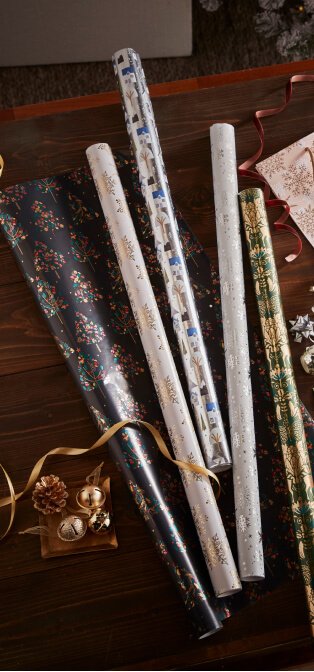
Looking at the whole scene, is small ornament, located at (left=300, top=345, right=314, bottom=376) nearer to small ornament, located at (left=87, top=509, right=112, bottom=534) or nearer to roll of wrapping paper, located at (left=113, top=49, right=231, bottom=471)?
roll of wrapping paper, located at (left=113, top=49, right=231, bottom=471)

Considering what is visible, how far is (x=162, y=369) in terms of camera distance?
100 centimetres

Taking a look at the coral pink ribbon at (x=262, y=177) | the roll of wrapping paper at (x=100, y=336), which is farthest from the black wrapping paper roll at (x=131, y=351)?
the coral pink ribbon at (x=262, y=177)

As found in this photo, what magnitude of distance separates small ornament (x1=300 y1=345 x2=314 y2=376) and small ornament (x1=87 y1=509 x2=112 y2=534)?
36cm

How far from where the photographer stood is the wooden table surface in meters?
0.95

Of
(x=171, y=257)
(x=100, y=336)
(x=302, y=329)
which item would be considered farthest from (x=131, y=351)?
(x=302, y=329)

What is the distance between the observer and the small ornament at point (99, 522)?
0.97 m

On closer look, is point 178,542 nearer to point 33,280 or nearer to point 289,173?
point 33,280

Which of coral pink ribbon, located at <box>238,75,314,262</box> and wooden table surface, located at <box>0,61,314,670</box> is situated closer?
wooden table surface, located at <box>0,61,314,670</box>

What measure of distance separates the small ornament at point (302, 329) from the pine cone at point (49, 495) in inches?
16.3

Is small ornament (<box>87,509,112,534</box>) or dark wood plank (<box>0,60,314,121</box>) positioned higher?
dark wood plank (<box>0,60,314,121</box>)

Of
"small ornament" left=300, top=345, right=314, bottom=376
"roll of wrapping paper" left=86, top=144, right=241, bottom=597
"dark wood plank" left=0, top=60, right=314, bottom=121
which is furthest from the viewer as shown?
"dark wood plank" left=0, top=60, right=314, bottom=121

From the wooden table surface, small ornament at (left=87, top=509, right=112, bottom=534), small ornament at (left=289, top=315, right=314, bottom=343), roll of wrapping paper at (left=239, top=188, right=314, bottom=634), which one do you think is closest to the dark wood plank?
the wooden table surface

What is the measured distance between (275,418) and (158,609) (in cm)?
32

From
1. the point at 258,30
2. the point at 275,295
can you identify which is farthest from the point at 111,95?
the point at 258,30
